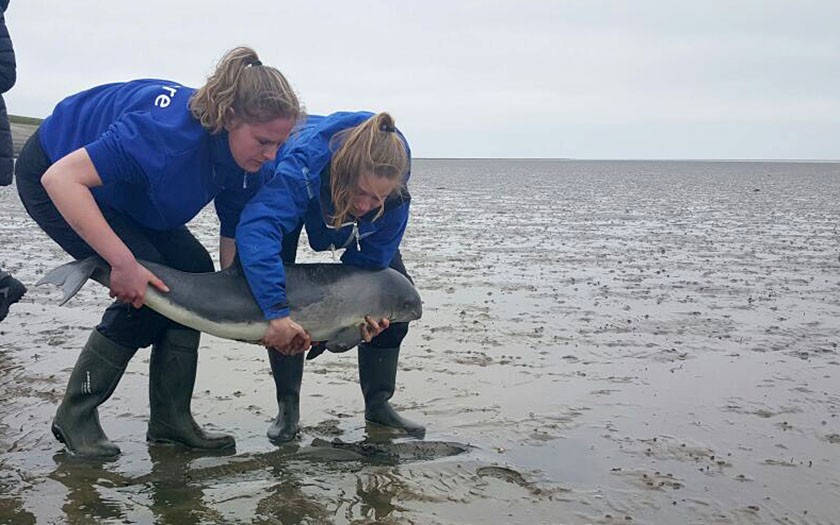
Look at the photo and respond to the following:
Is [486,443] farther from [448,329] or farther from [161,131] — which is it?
[448,329]

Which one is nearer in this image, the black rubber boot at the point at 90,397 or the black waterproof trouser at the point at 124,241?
the black waterproof trouser at the point at 124,241

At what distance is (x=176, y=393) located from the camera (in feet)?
16.8

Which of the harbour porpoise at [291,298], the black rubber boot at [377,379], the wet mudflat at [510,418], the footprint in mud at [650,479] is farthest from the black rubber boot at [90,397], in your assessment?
the footprint in mud at [650,479]

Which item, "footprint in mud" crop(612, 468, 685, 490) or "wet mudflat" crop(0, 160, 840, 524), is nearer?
"wet mudflat" crop(0, 160, 840, 524)

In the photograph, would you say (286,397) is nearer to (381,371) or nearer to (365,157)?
(381,371)

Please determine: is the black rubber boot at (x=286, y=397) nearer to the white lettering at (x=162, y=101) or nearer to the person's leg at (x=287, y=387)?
the person's leg at (x=287, y=387)

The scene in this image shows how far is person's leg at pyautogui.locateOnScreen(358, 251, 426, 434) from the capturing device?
565cm

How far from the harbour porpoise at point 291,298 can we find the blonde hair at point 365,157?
1.50ft

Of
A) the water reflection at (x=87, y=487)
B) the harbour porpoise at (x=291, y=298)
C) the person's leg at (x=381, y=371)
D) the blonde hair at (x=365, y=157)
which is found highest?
the blonde hair at (x=365, y=157)

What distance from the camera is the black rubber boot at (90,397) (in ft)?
16.1

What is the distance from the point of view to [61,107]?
4.79 metres

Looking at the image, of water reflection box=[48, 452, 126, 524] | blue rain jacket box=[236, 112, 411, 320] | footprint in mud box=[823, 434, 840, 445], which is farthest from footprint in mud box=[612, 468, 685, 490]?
water reflection box=[48, 452, 126, 524]

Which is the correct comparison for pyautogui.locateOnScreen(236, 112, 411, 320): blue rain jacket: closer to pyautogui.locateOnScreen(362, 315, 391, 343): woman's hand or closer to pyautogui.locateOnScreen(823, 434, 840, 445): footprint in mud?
pyautogui.locateOnScreen(362, 315, 391, 343): woman's hand

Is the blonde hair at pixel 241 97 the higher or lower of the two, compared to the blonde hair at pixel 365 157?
higher
